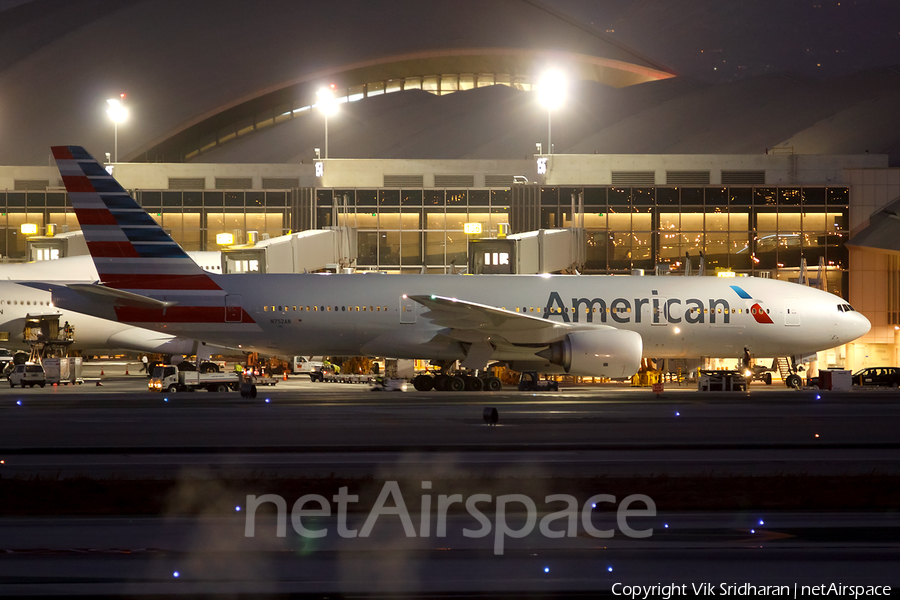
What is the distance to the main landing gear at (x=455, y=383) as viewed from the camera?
3102 centimetres

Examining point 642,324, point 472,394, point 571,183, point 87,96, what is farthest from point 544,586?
point 87,96

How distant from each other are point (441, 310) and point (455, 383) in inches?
98.6

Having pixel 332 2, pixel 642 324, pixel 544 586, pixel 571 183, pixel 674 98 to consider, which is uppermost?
pixel 332 2

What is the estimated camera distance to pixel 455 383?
31.0 meters

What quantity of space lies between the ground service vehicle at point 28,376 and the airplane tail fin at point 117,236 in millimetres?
5611

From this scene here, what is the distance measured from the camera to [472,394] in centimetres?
2916

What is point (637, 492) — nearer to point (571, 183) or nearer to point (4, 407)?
point (4, 407)

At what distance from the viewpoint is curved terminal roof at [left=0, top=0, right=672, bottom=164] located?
76250 millimetres

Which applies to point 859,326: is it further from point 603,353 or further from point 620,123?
point 620,123

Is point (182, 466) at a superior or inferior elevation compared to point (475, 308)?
inferior

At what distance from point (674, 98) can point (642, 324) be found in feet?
155

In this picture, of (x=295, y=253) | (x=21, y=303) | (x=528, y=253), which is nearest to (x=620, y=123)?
(x=528, y=253)

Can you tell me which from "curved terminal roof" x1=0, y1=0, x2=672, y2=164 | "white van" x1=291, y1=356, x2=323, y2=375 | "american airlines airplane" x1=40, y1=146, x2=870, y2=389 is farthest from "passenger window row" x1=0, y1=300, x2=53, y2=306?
"curved terminal roof" x1=0, y1=0, x2=672, y2=164

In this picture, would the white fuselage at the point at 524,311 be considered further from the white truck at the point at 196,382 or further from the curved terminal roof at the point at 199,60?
the curved terminal roof at the point at 199,60
